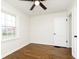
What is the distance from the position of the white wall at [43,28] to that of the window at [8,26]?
88.8 inches

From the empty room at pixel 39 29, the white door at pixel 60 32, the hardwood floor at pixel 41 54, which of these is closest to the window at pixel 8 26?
the empty room at pixel 39 29

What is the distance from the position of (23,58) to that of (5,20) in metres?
1.90

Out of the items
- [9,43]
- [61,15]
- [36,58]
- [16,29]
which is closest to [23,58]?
[36,58]

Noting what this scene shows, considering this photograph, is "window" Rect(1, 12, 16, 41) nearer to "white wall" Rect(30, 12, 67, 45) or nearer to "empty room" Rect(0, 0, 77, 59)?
"empty room" Rect(0, 0, 77, 59)

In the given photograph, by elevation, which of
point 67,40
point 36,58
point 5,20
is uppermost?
point 5,20

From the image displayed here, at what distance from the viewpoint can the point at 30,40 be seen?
21.1 ft

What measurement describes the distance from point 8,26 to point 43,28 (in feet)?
9.30

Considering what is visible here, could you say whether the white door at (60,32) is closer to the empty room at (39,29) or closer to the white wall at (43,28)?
the empty room at (39,29)

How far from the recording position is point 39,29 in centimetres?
614

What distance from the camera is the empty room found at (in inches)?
133

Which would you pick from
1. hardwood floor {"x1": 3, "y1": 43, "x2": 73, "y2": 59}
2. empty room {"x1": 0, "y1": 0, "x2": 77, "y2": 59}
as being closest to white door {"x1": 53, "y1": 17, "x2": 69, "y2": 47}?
empty room {"x1": 0, "y1": 0, "x2": 77, "y2": 59}

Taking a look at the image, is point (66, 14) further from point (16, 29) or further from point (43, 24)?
point (16, 29)

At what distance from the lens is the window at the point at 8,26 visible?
11.3ft

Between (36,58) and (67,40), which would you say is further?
(67,40)
